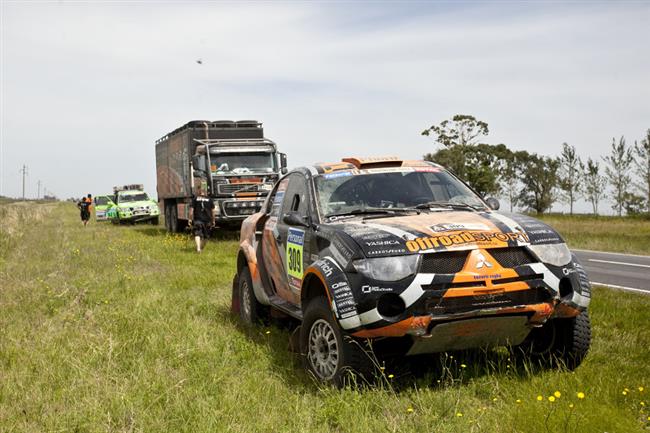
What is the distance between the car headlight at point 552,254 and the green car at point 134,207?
32.3 m

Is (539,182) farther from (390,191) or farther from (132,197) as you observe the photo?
(390,191)

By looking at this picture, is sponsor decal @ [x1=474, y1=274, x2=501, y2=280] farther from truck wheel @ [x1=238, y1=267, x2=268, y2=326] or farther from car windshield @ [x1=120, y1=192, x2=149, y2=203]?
car windshield @ [x1=120, y1=192, x2=149, y2=203]

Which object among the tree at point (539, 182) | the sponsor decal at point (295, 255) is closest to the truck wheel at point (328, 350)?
the sponsor decal at point (295, 255)

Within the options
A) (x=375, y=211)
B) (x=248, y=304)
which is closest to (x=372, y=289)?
(x=375, y=211)

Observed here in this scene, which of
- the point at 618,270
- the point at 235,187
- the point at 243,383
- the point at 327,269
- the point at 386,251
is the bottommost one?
the point at 618,270

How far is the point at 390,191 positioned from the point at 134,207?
31044 millimetres

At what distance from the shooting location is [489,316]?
174 inches

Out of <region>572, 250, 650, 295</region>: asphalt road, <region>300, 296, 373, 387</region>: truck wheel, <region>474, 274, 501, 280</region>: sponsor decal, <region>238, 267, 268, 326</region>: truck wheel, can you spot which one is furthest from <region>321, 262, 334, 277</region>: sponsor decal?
<region>572, 250, 650, 295</region>: asphalt road

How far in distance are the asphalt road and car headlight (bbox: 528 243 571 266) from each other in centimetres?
667

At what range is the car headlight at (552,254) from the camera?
4.68 meters

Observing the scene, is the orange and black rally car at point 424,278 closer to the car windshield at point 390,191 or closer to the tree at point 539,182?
the car windshield at point 390,191

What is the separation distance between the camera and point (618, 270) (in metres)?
13.8

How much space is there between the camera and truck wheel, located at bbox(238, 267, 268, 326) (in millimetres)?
7254

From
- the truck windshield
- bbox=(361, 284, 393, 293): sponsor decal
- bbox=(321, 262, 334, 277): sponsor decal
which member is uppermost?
the truck windshield
